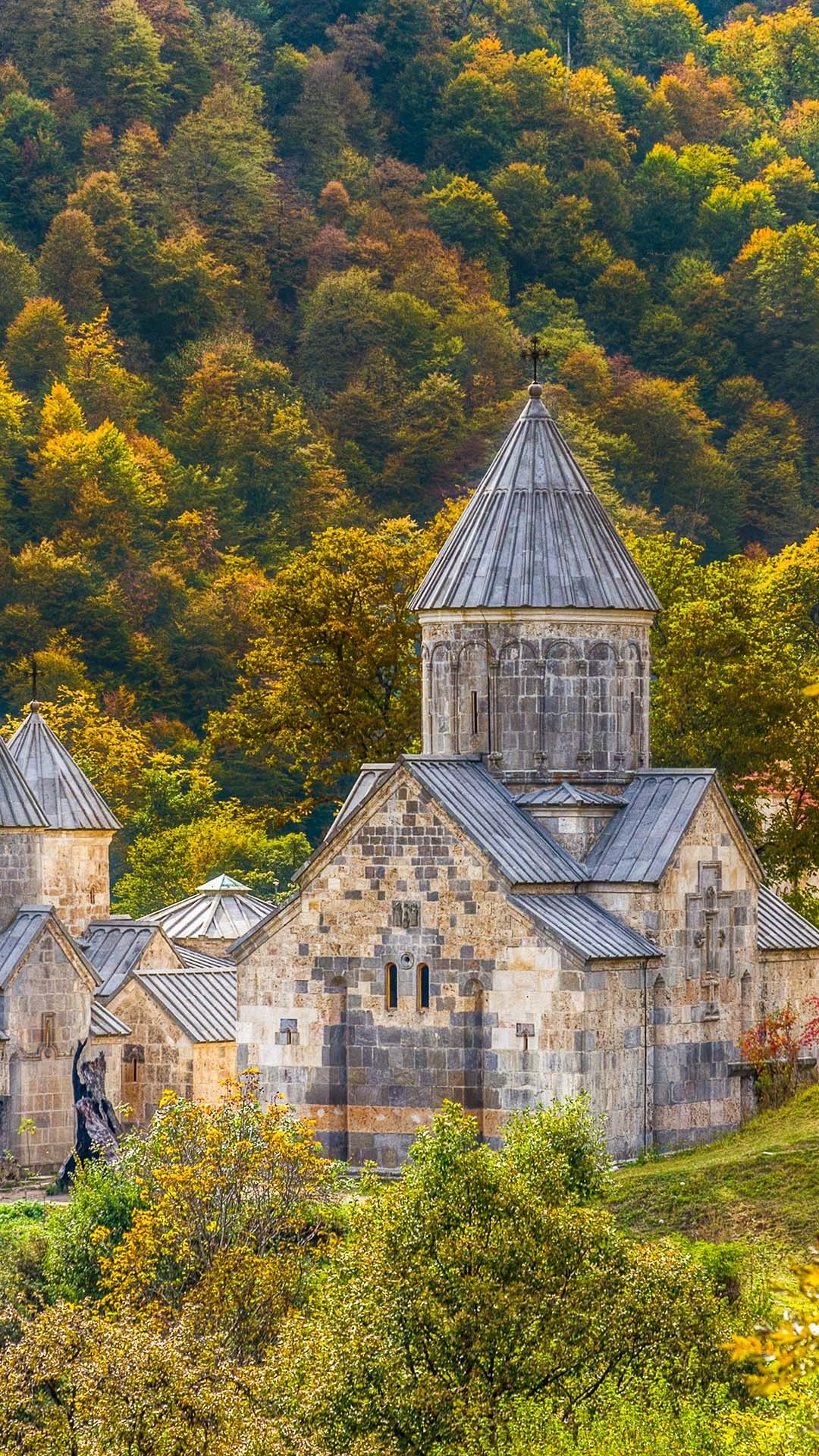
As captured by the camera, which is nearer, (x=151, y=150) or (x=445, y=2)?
(x=151, y=150)

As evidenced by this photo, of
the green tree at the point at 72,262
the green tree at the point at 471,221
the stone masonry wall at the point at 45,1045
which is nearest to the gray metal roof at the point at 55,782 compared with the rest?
the stone masonry wall at the point at 45,1045

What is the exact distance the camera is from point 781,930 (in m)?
41.8

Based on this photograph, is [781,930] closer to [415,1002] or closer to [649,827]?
[649,827]

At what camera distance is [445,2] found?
379ft

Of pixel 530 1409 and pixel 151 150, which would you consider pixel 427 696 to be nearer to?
pixel 530 1409

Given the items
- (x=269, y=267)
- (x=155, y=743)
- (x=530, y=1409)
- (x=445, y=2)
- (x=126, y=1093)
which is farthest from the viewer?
(x=445, y=2)

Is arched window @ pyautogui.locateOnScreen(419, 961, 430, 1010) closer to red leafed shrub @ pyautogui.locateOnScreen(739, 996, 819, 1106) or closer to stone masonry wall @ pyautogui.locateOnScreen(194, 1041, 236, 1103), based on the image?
red leafed shrub @ pyautogui.locateOnScreen(739, 996, 819, 1106)

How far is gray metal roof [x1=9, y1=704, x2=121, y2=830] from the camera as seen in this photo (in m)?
45.9

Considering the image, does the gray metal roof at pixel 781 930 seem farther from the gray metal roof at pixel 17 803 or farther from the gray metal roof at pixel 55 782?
the gray metal roof at pixel 55 782

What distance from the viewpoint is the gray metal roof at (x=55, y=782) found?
45.9 metres

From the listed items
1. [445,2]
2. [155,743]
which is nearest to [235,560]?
[155,743]

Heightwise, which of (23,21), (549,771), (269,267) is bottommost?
(549,771)

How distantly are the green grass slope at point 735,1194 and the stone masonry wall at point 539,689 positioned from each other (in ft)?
18.6

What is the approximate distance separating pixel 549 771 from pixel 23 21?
74.0 metres
